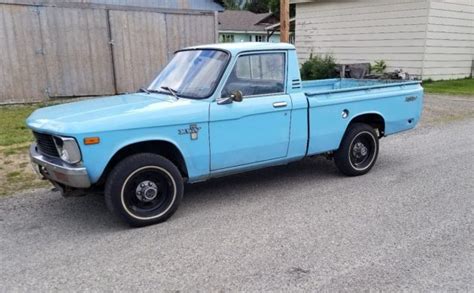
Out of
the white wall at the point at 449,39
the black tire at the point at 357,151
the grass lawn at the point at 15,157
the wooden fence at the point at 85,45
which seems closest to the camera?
the grass lawn at the point at 15,157

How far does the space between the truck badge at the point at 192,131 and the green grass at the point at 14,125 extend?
461 centimetres

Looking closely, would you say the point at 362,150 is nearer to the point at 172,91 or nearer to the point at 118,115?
the point at 172,91

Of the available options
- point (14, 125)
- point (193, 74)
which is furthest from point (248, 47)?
point (14, 125)

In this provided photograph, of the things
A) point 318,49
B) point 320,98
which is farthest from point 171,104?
point 318,49

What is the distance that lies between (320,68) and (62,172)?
16387mm

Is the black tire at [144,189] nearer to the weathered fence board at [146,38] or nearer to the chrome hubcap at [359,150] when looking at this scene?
the chrome hubcap at [359,150]

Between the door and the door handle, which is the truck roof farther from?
the door handle

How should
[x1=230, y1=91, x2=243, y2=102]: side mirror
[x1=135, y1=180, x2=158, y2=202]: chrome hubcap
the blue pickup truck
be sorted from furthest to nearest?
[x1=230, y1=91, x2=243, y2=102]: side mirror, [x1=135, y1=180, x2=158, y2=202]: chrome hubcap, the blue pickup truck

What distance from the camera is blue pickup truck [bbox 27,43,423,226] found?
4.16 meters

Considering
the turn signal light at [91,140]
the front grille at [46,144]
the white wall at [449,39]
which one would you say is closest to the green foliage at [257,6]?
the white wall at [449,39]

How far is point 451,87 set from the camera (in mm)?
15617

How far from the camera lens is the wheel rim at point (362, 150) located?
6020mm

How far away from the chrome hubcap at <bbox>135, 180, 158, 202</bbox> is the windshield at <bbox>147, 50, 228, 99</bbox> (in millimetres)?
1088

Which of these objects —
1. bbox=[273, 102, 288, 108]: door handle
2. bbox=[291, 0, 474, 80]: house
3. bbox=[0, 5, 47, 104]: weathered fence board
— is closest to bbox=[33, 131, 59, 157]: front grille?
bbox=[273, 102, 288, 108]: door handle
